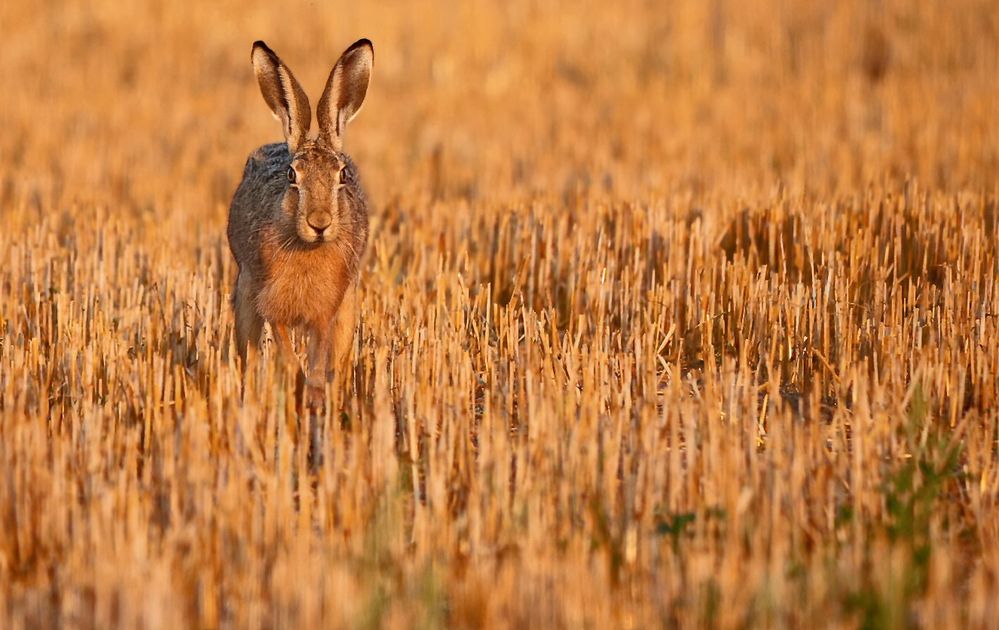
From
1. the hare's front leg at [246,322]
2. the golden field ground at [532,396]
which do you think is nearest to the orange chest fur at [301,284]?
the hare's front leg at [246,322]

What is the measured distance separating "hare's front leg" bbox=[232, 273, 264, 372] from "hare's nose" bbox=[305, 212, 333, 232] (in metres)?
0.75

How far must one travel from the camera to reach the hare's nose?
19.5 ft

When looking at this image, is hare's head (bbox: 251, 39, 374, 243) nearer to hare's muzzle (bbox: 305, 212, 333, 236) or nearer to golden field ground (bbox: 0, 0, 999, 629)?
hare's muzzle (bbox: 305, 212, 333, 236)

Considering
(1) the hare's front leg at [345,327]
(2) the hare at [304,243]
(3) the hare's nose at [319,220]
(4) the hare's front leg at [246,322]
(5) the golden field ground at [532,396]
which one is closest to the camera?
(5) the golden field ground at [532,396]

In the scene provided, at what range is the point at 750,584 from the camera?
3840 millimetres

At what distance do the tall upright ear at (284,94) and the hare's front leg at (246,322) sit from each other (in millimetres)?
711

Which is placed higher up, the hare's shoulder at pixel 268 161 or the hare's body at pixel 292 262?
the hare's shoulder at pixel 268 161

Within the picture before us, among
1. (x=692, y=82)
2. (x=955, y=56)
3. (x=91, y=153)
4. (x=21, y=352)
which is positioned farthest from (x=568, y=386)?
(x=955, y=56)

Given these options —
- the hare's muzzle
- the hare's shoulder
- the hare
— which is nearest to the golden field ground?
the hare

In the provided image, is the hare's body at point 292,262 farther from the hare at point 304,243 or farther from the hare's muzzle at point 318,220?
the hare's muzzle at point 318,220

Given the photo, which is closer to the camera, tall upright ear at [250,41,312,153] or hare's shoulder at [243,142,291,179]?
tall upright ear at [250,41,312,153]

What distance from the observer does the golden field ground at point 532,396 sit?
12.9ft

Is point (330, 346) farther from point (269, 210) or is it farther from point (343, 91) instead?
point (343, 91)

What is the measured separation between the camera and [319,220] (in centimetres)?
595
